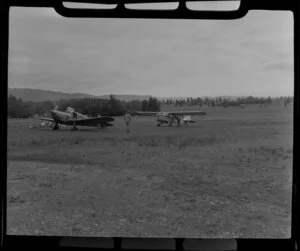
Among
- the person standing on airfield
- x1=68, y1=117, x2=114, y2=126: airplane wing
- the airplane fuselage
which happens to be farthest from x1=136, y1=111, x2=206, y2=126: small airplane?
the airplane fuselage

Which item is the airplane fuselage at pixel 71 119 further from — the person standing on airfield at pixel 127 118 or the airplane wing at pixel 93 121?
the person standing on airfield at pixel 127 118

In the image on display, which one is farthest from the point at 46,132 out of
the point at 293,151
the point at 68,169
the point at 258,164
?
the point at 293,151

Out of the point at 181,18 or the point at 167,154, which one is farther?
the point at 167,154

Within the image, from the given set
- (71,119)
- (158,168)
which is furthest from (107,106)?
(158,168)

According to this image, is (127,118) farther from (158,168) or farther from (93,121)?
(158,168)
